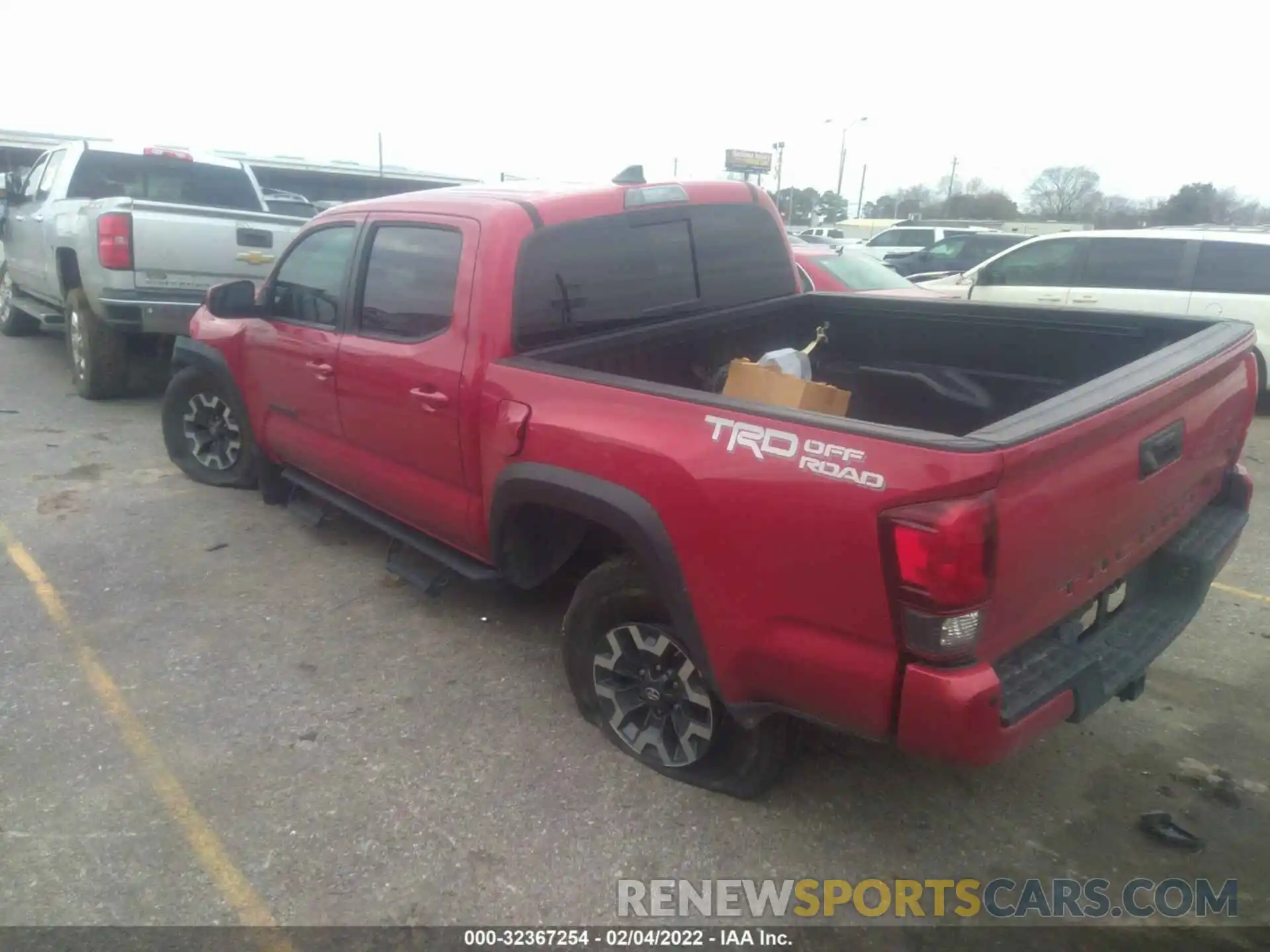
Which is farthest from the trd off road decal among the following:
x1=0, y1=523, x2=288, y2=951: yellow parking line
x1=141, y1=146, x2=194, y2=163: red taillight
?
x1=141, y1=146, x2=194, y2=163: red taillight

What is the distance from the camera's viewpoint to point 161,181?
8.75 m

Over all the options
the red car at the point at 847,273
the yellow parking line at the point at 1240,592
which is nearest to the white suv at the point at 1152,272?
the red car at the point at 847,273

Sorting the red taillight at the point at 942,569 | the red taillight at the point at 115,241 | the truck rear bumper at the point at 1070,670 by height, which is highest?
the red taillight at the point at 115,241

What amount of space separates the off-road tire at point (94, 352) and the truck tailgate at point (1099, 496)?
734 cm

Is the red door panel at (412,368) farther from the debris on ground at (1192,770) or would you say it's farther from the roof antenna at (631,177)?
the debris on ground at (1192,770)

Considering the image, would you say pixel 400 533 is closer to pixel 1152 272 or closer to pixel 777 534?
pixel 777 534

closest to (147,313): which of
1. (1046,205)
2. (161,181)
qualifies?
(161,181)

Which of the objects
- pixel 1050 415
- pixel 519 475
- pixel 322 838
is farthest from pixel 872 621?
pixel 322 838

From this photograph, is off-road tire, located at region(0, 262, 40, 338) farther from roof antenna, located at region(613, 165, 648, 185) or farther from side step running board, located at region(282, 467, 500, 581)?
roof antenna, located at region(613, 165, 648, 185)

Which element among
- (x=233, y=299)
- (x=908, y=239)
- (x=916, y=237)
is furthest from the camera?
(x=908, y=239)

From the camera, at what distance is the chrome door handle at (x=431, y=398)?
3.57 m

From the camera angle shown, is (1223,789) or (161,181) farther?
(161,181)

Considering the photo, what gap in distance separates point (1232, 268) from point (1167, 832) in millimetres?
7533

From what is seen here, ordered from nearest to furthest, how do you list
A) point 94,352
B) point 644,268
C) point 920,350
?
point 644,268 < point 920,350 < point 94,352
